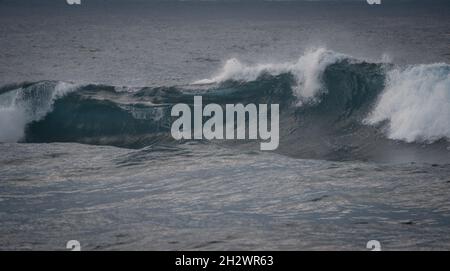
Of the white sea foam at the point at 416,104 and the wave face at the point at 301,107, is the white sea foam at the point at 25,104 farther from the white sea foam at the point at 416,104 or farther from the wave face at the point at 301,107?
Result: the white sea foam at the point at 416,104

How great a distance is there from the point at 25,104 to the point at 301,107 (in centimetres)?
643

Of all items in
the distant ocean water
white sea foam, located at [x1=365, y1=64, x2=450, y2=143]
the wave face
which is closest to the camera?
the distant ocean water

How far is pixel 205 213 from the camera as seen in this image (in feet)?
28.4

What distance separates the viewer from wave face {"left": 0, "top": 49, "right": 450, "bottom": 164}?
1315cm

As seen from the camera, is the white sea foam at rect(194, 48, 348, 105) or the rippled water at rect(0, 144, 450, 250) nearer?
the rippled water at rect(0, 144, 450, 250)

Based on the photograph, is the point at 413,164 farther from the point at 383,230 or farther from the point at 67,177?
the point at 67,177

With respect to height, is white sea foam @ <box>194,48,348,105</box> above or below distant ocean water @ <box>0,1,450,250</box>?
above

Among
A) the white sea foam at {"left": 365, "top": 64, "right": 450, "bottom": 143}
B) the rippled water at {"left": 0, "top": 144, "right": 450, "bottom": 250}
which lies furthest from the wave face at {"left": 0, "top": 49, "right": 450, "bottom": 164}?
the rippled water at {"left": 0, "top": 144, "right": 450, "bottom": 250}

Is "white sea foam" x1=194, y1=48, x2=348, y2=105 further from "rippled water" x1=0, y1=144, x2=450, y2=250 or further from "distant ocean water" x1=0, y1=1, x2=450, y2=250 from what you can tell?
"rippled water" x1=0, y1=144, x2=450, y2=250

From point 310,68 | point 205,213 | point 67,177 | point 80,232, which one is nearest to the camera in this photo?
point 80,232

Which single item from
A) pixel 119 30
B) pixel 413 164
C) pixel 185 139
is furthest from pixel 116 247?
pixel 119 30

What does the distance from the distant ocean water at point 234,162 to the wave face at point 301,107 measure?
4 cm

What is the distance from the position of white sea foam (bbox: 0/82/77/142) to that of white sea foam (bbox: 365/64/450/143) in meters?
7.38
